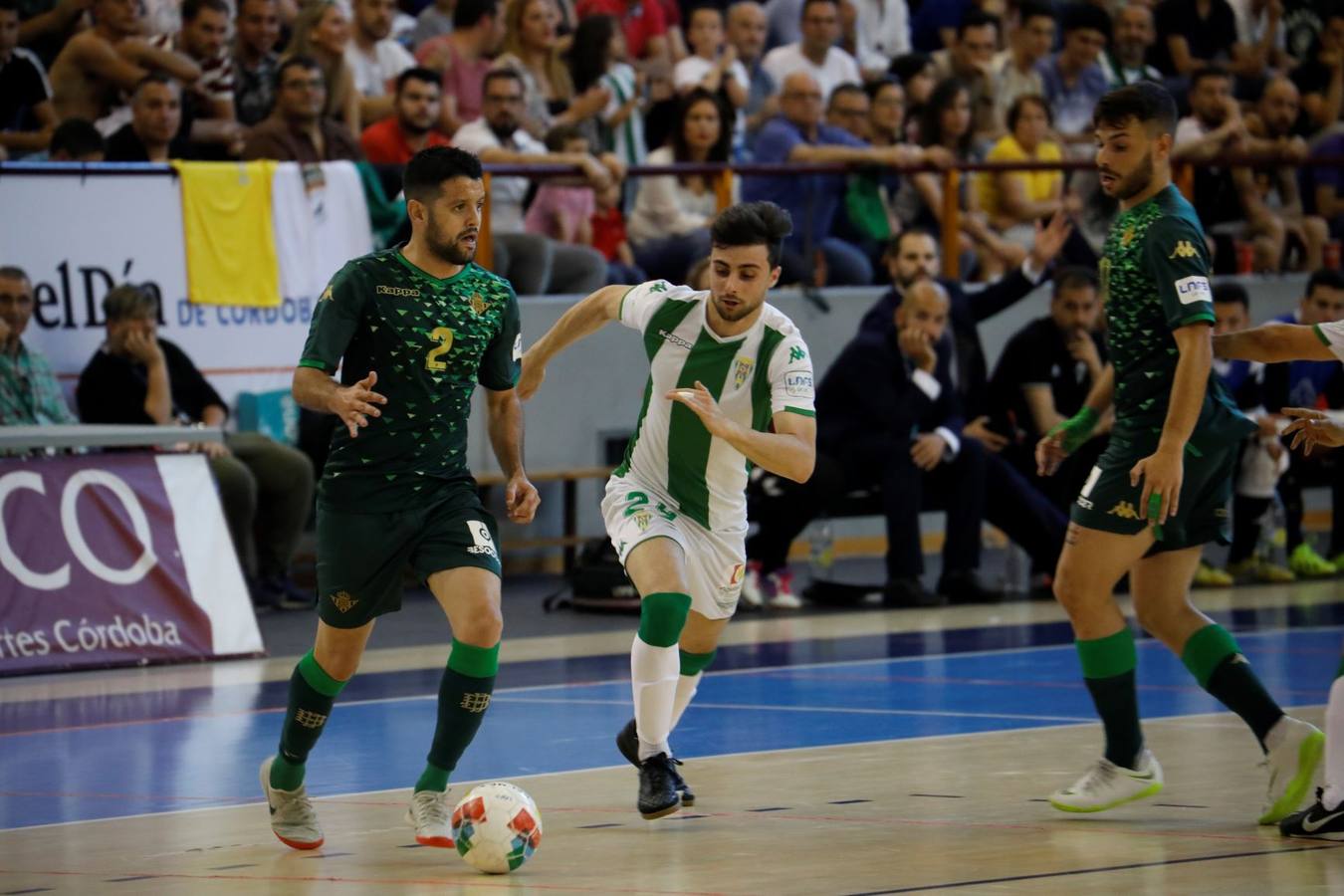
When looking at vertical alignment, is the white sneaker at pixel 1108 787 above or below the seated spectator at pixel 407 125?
below

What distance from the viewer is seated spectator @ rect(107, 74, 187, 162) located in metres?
13.1

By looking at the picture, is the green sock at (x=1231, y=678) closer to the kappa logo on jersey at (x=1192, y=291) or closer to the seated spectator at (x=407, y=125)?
the kappa logo on jersey at (x=1192, y=291)

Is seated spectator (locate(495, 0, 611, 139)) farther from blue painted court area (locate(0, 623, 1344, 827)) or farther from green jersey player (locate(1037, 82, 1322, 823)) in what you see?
green jersey player (locate(1037, 82, 1322, 823))

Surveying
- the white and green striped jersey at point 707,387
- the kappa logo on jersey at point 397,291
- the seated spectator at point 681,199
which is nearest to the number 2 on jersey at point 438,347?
the kappa logo on jersey at point 397,291

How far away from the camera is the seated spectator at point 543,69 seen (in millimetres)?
15391

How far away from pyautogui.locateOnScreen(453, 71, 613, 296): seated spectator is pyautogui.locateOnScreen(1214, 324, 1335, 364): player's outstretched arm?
313 inches

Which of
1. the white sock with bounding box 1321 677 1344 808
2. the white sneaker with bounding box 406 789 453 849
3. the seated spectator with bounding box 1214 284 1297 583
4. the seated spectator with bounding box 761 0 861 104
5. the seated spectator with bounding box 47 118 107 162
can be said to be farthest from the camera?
the seated spectator with bounding box 761 0 861 104

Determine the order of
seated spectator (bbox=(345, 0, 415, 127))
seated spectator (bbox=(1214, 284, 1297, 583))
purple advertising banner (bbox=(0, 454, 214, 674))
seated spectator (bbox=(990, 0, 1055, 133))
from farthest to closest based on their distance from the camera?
seated spectator (bbox=(990, 0, 1055, 133))
seated spectator (bbox=(345, 0, 415, 127))
seated spectator (bbox=(1214, 284, 1297, 583))
purple advertising banner (bbox=(0, 454, 214, 674))

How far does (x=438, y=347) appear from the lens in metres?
6.51

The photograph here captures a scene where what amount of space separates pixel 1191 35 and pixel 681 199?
6.99 meters

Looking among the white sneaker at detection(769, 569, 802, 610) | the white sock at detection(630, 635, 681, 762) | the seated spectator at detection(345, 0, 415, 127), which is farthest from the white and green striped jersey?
the seated spectator at detection(345, 0, 415, 127)

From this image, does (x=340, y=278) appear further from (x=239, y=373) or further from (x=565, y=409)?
(x=565, y=409)

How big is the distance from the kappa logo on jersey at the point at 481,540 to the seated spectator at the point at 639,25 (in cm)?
1133

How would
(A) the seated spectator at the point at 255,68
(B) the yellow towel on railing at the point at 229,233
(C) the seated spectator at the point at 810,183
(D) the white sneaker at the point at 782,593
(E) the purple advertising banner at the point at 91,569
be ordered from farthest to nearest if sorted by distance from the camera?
(C) the seated spectator at the point at 810,183, (A) the seated spectator at the point at 255,68, (D) the white sneaker at the point at 782,593, (B) the yellow towel on railing at the point at 229,233, (E) the purple advertising banner at the point at 91,569
